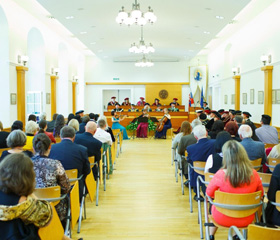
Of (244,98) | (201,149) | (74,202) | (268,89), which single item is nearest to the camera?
(74,202)

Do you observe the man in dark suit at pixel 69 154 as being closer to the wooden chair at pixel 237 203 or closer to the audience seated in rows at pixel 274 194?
the wooden chair at pixel 237 203

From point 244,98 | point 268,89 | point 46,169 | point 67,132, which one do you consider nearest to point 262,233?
point 46,169

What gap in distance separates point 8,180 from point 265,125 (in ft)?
20.2

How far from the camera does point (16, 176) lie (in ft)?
7.34

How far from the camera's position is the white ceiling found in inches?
377

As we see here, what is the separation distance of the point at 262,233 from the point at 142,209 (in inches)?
134

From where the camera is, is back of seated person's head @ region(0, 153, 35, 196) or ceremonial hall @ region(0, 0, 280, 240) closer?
back of seated person's head @ region(0, 153, 35, 196)

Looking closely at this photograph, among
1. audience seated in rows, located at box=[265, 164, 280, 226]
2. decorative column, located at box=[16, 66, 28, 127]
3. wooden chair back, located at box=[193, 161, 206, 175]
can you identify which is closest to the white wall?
wooden chair back, located at box=[193, 161, 206, 175]

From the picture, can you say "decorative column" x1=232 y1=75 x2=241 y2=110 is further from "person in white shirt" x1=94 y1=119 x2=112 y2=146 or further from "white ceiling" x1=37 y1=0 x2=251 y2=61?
"person in white shirt" x1=94 y1=119 x2=112 y2=146

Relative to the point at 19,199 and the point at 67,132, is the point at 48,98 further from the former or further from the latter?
the point at 19,199


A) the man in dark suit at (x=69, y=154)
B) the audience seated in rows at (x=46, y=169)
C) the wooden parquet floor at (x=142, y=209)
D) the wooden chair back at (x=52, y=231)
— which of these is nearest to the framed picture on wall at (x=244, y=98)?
the wooden parquet floor at (x=142, y=209)

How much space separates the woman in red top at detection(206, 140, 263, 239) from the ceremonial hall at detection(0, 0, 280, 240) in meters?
0.01

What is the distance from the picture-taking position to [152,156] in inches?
419

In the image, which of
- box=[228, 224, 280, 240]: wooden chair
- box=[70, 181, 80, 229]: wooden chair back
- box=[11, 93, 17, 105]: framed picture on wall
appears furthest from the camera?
box=[11, 93, 17, 105]: framed picture on wall
